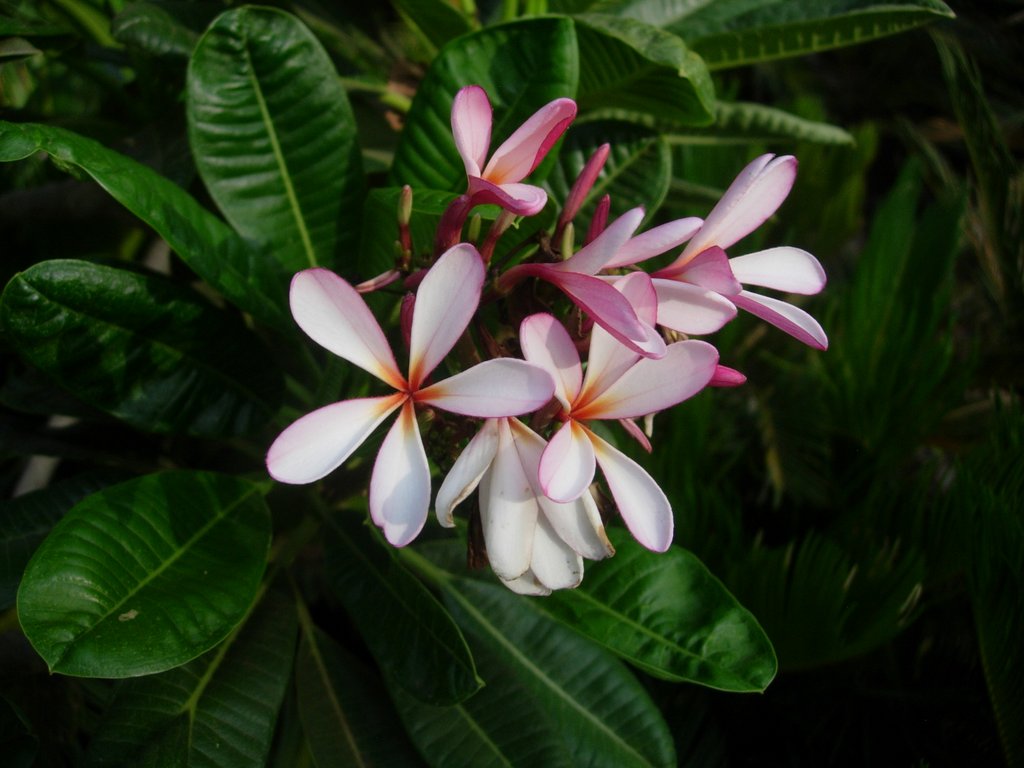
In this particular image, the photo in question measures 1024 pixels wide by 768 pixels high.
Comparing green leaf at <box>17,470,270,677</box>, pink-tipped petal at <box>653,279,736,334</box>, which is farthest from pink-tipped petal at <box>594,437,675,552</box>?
green leaf at <box>17,470,270,677</box>

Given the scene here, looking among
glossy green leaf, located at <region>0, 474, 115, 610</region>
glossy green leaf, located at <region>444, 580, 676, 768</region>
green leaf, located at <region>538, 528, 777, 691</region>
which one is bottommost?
glossy green leaf, located at <region>444, 580, 676, 768</region>

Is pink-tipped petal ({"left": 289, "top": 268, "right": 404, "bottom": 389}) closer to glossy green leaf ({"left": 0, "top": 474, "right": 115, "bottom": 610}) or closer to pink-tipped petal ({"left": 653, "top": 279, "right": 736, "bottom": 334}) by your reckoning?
pink-tipped petal ({"left": 653, "top": 279, "right": 736, "bottom": 334})

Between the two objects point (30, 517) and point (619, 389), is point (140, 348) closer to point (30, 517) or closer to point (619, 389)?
point (30, 517)

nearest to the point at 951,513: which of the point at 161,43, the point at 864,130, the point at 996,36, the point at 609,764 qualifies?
the point at 609,764

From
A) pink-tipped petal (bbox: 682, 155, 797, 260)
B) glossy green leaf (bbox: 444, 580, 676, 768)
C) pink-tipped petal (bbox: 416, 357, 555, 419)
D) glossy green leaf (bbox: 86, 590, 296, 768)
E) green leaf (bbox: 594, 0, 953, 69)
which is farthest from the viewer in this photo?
green leaf (bbox: 594, 0, 953, 69)

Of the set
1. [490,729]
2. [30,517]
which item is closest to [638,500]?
[490,729]

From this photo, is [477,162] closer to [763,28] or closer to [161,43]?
[161,43]

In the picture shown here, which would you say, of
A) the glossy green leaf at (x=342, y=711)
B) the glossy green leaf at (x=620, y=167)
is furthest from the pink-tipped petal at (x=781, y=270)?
the glossy green leaf at (x=342, y=711)
